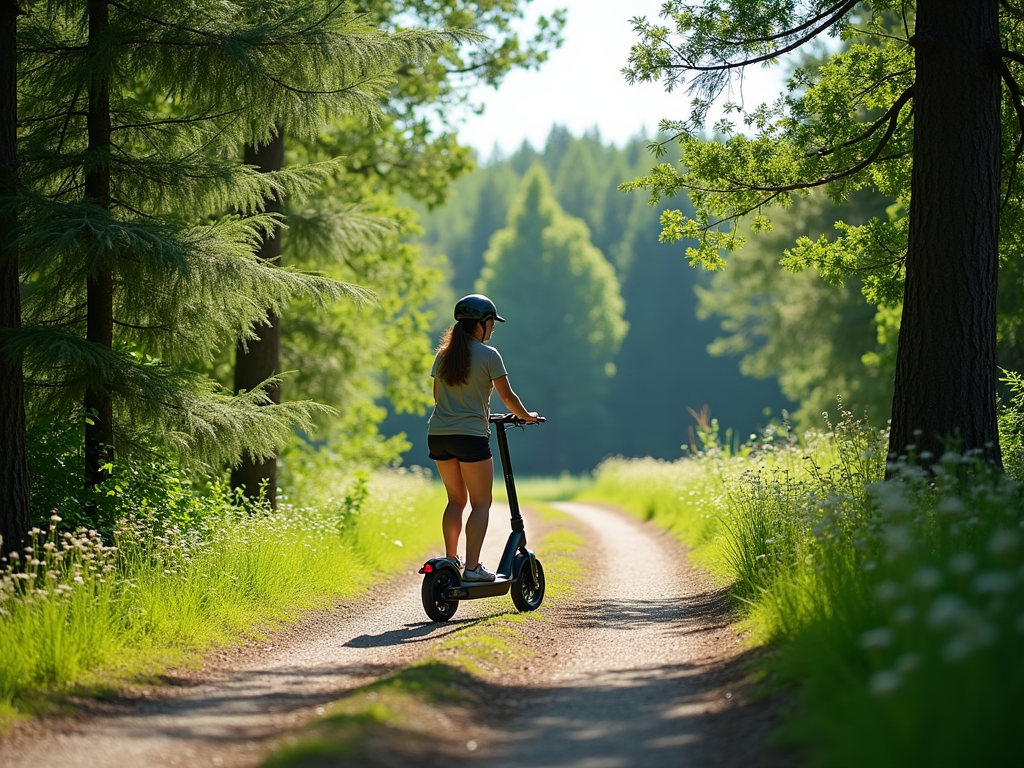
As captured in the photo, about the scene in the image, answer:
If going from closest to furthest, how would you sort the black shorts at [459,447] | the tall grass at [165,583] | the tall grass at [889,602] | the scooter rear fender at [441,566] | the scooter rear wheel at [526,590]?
the tall grass at [889,602] < the tall grass at [165,583] < the scooter rear fender at [441,566] < the black shorts at [459,447] < the scooter rear wheel at [526,590]

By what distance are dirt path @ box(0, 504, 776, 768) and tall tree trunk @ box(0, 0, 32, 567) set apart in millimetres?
1976

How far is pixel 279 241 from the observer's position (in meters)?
11.9

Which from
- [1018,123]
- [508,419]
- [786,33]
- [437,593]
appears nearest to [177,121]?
[508,419]

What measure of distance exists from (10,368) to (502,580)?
414 cm

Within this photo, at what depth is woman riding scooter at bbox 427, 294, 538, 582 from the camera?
25.4 ft

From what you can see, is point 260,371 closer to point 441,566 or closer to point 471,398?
point 471,398

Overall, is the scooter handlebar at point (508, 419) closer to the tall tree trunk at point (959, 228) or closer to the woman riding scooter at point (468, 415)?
the woman riding scooter at point (468, 415)

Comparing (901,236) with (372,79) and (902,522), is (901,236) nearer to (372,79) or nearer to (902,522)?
(902,522)

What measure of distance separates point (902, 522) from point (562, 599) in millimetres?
3857

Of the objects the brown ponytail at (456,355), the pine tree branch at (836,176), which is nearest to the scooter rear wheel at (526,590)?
the brown ponytail at (456,355)

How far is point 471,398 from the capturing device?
7766 mm

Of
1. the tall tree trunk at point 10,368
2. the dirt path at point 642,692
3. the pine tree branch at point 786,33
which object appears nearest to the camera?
the dirt path at point 642,692

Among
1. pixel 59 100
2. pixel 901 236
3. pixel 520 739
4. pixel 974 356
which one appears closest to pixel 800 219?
pixel 901 236

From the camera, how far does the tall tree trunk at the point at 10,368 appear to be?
7.23 meters
